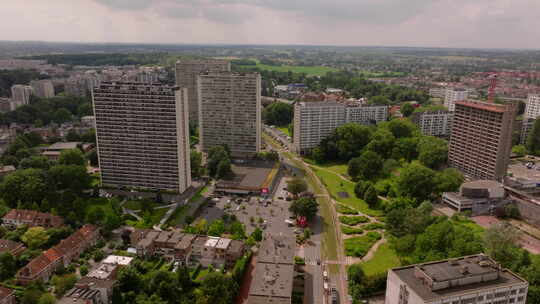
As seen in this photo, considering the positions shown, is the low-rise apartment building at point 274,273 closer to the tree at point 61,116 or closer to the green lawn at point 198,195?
the green lawn at point 198,195

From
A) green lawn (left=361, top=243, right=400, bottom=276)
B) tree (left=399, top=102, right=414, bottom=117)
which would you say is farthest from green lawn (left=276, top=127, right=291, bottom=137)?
green lawn (left=361, top=243, right=400, bottom=276)

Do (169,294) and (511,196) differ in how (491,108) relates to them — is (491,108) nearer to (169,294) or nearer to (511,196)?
(511,196)

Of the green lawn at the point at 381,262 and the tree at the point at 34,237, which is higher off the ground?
the tree at the point at 34,237

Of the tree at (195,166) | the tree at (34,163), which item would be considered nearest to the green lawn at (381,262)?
the tree at (195,166)

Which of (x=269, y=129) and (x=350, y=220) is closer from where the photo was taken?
(x=350, y=220)

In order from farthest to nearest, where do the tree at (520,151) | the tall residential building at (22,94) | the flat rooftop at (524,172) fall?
the tall residential building at (22,94) < the tree at (520,151) < the flat rooftop at (524,172)

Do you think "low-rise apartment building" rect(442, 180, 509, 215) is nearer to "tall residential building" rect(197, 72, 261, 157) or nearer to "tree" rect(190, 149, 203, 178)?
"tall residential building" rect(197, 72, 261, 157)

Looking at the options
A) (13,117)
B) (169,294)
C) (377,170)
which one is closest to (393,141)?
(377,170)
